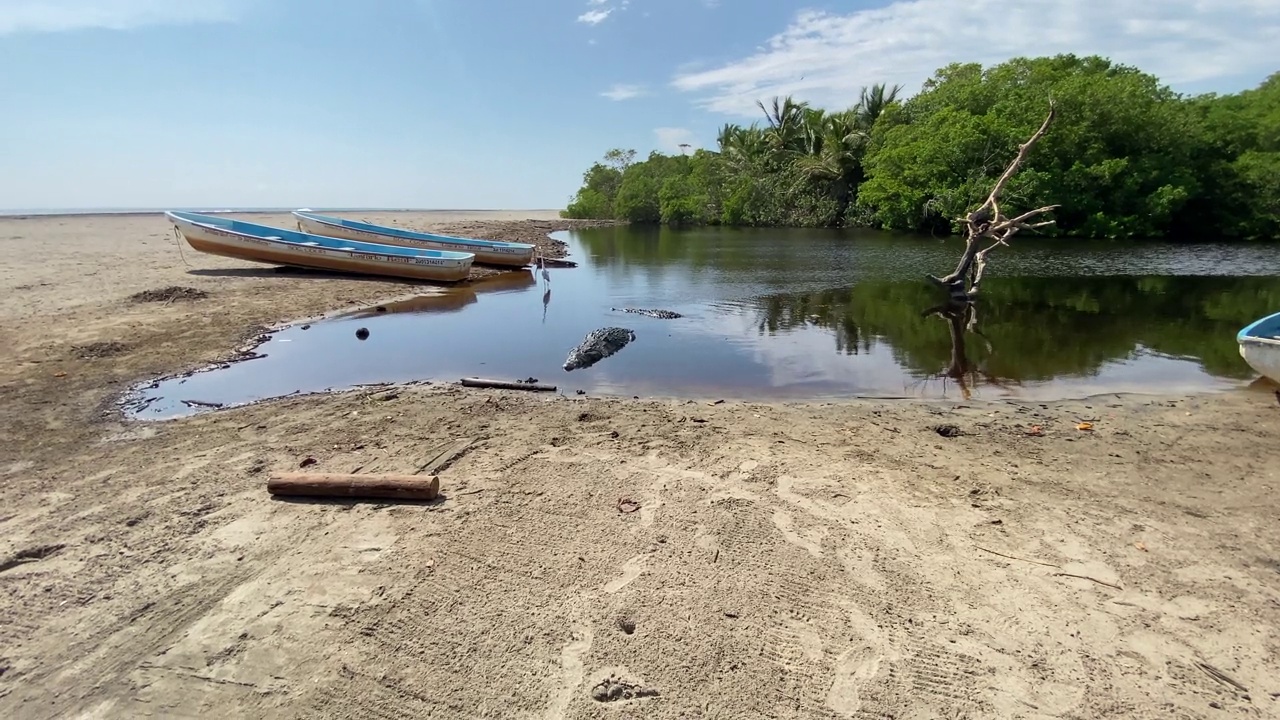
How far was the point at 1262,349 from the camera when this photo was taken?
7.89 m

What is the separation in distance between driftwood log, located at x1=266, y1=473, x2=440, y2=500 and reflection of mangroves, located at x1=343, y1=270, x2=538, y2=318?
10.3m

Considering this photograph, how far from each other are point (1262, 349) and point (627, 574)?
8725 mm

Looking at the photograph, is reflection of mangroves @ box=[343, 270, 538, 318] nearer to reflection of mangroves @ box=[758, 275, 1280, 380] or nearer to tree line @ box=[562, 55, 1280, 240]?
reflection of mangroves @ box=[758, 275, 1280, 380]

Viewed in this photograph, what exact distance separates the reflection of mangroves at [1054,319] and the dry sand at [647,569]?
3.78 metres

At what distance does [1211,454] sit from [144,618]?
8533 mm

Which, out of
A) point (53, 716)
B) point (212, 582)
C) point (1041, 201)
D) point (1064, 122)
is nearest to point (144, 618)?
point (212, 582)

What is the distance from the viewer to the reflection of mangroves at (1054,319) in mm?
10711

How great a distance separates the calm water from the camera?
9.30 metres

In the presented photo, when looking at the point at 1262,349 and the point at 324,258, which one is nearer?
the point at 1262,349

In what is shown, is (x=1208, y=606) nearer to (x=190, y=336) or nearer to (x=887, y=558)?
(x=887, y=558)

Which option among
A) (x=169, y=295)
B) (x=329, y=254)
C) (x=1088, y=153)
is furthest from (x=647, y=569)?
(x=1088, y=153)

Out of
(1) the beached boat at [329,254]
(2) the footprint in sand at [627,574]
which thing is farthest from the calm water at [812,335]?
(2) the footprint in sand at [627,574]

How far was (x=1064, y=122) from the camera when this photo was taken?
1264 inches

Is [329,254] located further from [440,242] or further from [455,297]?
[440,242]
